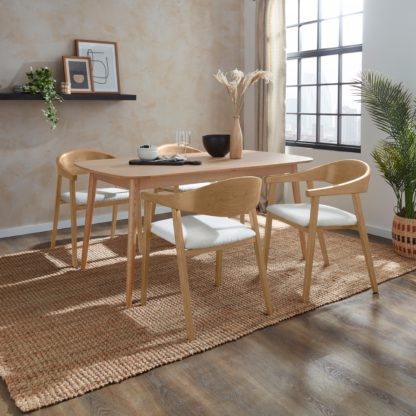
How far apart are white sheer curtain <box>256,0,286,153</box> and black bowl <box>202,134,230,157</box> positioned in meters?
1.70

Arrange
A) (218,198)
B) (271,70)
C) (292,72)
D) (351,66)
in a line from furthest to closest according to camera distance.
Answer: (292,72) → (271,70) → (351,66) → (218,198)

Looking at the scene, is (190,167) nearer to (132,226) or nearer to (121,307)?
(132,226)

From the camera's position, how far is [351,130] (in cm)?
488

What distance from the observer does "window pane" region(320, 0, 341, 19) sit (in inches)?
190

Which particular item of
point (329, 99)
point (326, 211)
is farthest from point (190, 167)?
point (329, 99)

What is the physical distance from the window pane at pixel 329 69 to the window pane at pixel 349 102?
17 centimetres

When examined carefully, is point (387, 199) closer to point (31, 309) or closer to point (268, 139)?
point (268, 139)

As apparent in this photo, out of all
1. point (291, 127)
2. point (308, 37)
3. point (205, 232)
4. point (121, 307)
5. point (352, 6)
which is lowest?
point (121, 307)

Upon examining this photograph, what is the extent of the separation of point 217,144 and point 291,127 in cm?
211

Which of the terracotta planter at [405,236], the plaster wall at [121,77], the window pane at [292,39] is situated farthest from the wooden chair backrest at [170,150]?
the window pane at [292,39]

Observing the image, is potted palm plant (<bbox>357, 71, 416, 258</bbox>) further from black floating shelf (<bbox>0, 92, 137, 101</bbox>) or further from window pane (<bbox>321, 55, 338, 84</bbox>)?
black floating shelf (<bbox>0, 92, 137, 101</bbox>)

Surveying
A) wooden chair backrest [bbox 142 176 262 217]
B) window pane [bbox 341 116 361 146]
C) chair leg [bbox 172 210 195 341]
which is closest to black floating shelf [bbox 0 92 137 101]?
window pane [bbox 341 116 361 146]

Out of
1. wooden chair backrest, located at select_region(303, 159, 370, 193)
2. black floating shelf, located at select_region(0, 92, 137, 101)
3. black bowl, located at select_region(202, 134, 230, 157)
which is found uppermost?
black floating shelf, located at select_region(0, 92, 137, 101)

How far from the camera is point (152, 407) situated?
6.65 feet
